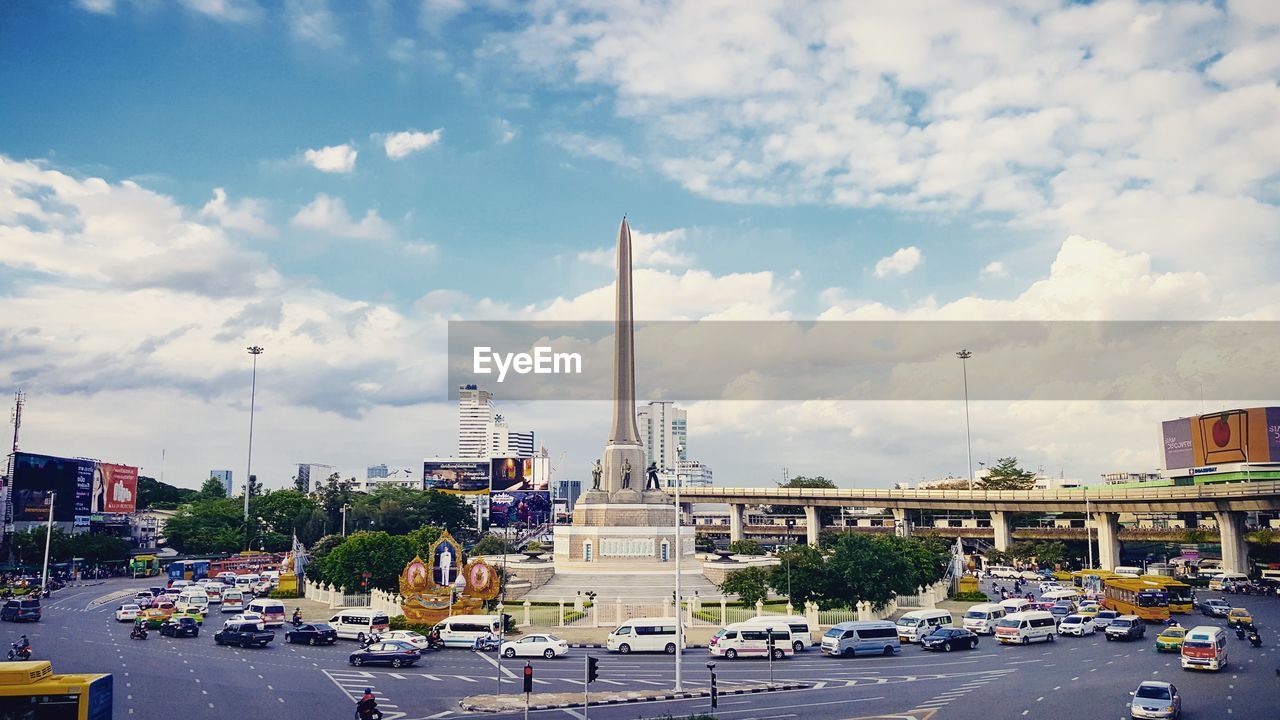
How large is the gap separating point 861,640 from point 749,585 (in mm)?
13058

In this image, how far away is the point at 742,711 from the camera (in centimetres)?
2589

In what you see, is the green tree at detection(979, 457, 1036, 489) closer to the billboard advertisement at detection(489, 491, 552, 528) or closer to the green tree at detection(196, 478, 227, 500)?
the billboard advertisement at detection(489, 491, 552, 528)

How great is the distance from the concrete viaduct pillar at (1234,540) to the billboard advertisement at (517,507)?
86756mm

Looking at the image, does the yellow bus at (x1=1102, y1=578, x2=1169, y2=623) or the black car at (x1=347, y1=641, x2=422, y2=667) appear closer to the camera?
the black car at (x1=347, y1=641, x2=422, y2=667)

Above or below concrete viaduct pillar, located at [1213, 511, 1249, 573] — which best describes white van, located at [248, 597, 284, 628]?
below

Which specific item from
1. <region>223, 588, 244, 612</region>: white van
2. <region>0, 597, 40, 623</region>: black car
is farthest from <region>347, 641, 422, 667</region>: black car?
<region>223, 588, 244, 612</region>: white van

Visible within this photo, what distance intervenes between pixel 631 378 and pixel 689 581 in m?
18.1

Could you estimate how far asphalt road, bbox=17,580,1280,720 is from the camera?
25.8 m

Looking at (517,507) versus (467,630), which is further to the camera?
(517,507)

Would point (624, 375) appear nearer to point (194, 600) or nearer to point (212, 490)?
point (194, 600)

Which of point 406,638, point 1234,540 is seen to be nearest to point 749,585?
point 406,638

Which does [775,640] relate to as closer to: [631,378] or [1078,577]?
[631,378]

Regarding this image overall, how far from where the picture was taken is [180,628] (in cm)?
4372

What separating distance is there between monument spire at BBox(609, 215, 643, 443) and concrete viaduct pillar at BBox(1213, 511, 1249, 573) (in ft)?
153
